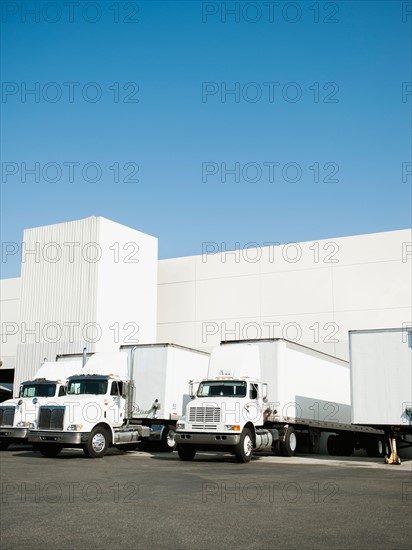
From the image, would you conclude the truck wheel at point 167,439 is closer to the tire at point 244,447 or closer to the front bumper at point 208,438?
the front bumper at point 208,438

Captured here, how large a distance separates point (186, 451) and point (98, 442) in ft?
9.92

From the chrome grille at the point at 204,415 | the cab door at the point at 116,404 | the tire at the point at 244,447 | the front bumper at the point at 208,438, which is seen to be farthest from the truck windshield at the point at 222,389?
the cab door at the point at 116,404

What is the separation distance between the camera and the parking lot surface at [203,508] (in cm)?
791

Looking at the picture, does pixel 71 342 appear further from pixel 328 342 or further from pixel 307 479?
pixel 307 479

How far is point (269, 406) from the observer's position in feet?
75.9

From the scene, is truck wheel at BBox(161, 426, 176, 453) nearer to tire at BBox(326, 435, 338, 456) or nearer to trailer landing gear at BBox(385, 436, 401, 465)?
tire at BBox(326, 435, 338, 456)

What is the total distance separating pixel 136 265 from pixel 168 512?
1246 inches

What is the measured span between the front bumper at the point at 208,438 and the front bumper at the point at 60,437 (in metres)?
3.11

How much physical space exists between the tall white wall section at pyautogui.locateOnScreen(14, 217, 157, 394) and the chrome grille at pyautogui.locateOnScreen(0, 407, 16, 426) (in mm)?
12727

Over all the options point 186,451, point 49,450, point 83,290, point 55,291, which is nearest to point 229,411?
point 186,451

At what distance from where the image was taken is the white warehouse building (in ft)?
117

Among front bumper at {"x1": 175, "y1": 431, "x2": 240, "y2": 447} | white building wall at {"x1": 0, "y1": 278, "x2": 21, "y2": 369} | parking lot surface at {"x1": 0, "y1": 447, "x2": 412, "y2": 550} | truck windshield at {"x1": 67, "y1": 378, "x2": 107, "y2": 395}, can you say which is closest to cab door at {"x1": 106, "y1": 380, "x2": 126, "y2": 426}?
truck windshield at {"x1": 67, "y1": 378, "x2": 107, "y2": 395}

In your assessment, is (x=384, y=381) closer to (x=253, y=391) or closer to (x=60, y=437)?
(x=253, y=391)

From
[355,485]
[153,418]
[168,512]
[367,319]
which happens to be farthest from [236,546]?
[367,319]
